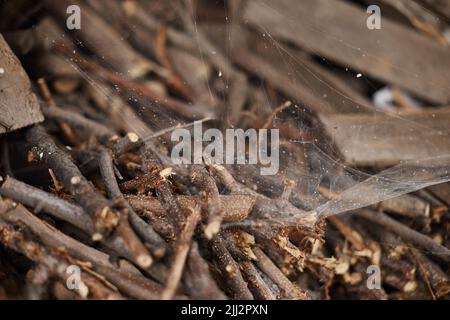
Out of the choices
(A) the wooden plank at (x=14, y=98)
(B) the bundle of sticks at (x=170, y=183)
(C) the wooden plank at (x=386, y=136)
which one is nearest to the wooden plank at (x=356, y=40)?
(B) the bundle of sticks at (x=170, y=183)

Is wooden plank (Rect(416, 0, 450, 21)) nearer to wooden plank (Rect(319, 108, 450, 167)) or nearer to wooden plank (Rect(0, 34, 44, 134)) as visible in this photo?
wooden plank (Rect(319, 108, 450, 167))

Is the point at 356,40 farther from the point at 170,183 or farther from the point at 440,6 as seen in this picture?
the point at 170,183

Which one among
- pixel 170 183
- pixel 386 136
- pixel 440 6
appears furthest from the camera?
pixel 440 6

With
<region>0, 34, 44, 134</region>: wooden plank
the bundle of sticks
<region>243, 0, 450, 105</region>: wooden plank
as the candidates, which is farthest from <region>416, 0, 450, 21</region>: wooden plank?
<region>0, 34, 44, 134</region>: wooden plank

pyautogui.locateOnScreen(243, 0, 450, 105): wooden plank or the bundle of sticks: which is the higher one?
pyautogui.locateOnScreen(243, 0, 450, 105): wooden plank

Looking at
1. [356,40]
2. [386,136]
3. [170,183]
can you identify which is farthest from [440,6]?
[170,183]

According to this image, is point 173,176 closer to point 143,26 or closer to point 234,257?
point 234,257

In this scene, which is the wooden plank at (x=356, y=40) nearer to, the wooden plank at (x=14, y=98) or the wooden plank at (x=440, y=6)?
the wooden plank at (x=440, y=6)
